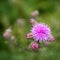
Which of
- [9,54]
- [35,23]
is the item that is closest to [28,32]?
A: [35,23]

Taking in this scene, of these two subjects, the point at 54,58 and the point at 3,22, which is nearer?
the point at 54,58

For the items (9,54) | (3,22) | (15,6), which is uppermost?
(15,6)

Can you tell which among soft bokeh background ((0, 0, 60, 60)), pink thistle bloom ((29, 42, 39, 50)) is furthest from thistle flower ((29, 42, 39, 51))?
soft bokeh background ((0, 0, 60, 60))

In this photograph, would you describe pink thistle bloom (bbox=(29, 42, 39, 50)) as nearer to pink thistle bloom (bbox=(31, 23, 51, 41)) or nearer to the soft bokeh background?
pink thistle bloom (bbox=(31, 23, 51, 41))

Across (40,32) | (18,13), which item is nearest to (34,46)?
(40,32)

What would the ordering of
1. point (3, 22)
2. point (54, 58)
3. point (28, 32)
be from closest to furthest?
point (28, 32), point (54, 58), point (3, 22)

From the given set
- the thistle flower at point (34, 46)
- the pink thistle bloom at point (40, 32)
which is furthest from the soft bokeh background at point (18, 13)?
the thistle flower at point (34, 46)

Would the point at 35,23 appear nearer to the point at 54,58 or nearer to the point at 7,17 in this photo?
the point at 54,58

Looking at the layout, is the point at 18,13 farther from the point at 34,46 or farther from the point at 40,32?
the point at 34,46
